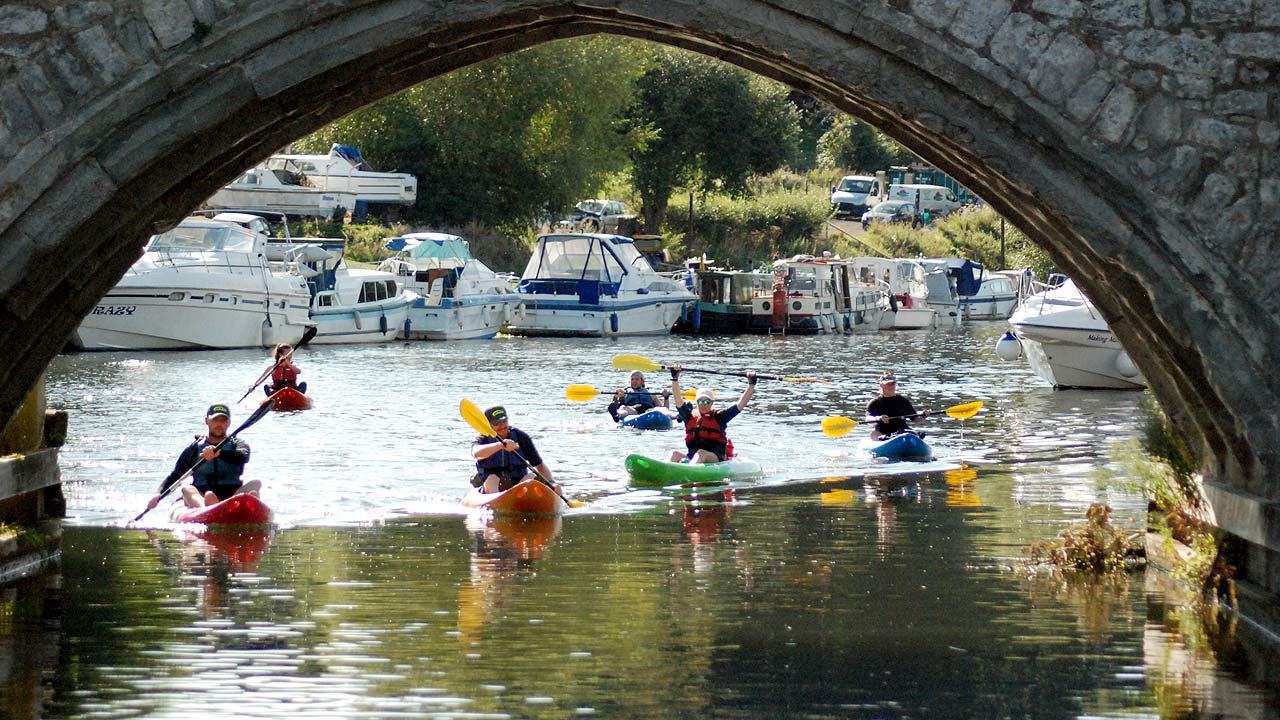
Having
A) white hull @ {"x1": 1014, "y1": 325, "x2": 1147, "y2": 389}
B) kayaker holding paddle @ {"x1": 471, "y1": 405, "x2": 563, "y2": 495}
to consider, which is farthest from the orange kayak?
white hull @ {"x1": 1014, "y1": 325, "x2": 1147, "y2": 389}

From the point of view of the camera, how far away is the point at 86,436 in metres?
21.4

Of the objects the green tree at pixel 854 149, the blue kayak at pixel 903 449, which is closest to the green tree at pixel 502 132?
the green tree at pixel 854 149

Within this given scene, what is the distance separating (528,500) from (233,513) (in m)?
2.68

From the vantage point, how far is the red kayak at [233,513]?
14.7m

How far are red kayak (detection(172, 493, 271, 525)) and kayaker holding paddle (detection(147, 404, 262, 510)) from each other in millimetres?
266

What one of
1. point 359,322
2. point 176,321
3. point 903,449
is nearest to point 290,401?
point 903,449

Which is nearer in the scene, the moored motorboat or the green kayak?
the green kayak

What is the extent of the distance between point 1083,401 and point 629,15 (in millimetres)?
20857

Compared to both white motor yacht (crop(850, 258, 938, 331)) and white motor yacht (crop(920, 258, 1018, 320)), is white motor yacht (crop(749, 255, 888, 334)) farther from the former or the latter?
white motor yacht (crop(920, 258, 1018, 320))

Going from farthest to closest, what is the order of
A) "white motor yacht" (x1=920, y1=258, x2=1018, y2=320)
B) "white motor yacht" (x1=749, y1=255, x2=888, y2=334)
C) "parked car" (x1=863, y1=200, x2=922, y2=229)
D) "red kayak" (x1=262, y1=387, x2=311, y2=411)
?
"parked car" (x1=863, y1=200, x2=922, y2=229) < "white motor yacht" (x1=920, y1=258, x2=1018, y2=320) < "white motor yacht" (x1=749, y1=255, x2=888, y2=334) < "red kayak" (x1=262, y1=387, x2=311, y2=411)

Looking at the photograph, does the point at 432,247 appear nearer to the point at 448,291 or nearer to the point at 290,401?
the point at 448,291

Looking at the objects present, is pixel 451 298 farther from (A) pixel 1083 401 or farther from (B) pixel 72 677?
(B) pixel 72 677

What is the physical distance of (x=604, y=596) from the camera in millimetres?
11297

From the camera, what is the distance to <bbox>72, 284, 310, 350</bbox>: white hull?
35.2m
